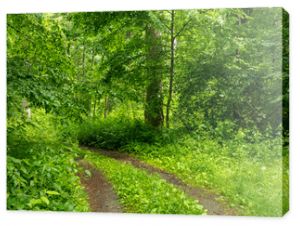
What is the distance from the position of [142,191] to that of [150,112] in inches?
32.2

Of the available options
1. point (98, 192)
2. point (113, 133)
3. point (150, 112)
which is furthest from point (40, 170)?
point (150, 112)

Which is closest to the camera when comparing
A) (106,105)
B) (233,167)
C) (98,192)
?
(233,167)

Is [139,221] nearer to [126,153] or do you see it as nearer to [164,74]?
[126,153]

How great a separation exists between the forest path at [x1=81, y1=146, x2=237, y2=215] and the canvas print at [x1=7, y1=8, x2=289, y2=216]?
1cm

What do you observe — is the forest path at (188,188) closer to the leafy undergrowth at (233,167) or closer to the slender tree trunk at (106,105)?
the leafy undergrowth at (233,167)

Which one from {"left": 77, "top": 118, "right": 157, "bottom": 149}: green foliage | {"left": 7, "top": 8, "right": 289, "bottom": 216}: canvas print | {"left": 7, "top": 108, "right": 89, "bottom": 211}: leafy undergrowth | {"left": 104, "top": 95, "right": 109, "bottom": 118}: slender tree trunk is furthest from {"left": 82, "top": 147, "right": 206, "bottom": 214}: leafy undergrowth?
{"left": 104, "top": 95, "right": 109, "bottom": 118}: slender tree trunk

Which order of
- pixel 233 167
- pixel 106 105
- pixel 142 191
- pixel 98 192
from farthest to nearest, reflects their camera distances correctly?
1. pixel 106 105
2. pixel 98 192
3. pixel 142 191
4. pixel 233 167

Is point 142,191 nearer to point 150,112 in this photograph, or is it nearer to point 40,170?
point 150,112

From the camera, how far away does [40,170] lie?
5.82m

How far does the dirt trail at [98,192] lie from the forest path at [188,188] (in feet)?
0.76

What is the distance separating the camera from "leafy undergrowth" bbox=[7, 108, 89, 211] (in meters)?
5.77

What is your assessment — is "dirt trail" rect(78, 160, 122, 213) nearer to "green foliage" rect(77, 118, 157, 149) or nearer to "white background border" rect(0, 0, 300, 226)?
"white background border" rect(0, 0, 300, 226)

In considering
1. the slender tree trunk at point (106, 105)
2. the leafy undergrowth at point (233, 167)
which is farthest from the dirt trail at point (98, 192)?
the slender tree trunk at point (106, 105)

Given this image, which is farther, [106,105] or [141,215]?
[106,105]
